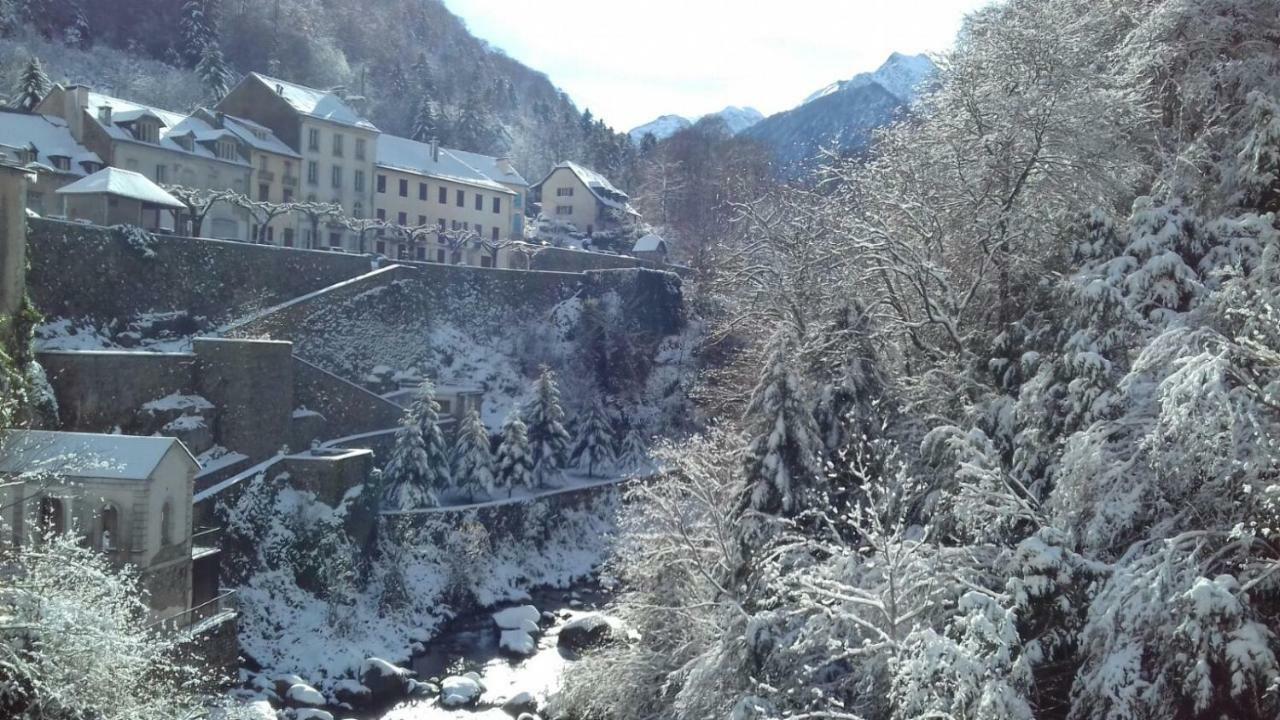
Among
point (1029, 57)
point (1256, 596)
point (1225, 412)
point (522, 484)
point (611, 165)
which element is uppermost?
point (611, 165)

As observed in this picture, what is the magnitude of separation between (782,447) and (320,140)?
3334 cm

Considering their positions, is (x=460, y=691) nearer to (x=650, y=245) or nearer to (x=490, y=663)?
(x=490, y=663)

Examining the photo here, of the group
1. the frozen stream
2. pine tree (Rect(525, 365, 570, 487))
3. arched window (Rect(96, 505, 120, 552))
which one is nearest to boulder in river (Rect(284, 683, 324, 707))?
the frozen stream

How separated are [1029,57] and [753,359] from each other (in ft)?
31.6

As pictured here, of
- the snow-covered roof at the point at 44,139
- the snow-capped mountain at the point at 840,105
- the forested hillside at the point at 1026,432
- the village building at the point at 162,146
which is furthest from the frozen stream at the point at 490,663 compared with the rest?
the snow-capped mountain at the point at 840,105

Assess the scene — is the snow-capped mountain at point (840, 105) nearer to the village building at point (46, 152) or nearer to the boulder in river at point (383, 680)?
the village building at point (46, 152)

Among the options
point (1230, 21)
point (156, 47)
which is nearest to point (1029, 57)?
point (1230, 21)

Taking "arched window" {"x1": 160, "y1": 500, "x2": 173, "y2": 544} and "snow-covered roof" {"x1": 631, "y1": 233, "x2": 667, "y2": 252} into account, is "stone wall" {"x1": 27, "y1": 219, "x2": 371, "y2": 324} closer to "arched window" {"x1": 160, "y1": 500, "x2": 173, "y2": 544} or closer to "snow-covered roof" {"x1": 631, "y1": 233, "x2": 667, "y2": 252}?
"arched window" {"x1": 160, "y1": 500, "x2": 173, "y2": 544}

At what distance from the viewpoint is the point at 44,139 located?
1271 inches

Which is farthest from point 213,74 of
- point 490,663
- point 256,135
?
point 490,663

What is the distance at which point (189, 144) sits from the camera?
35844 millimetres

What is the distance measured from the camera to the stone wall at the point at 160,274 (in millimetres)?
25422

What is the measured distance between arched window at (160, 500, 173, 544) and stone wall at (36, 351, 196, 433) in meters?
4.71

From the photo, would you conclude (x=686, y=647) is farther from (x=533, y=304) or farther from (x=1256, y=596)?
(x=533, y=304)
